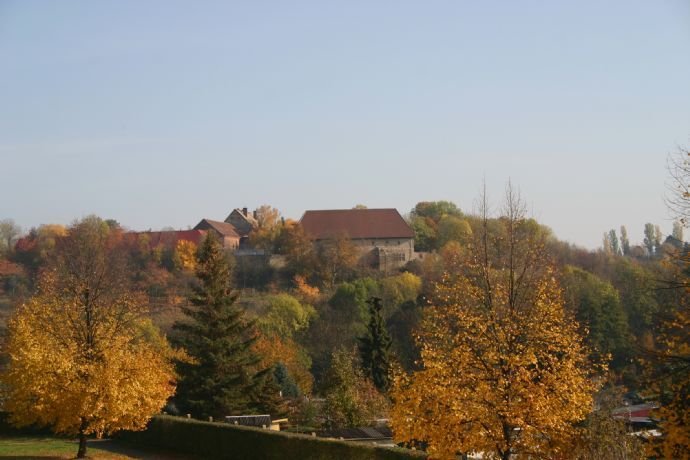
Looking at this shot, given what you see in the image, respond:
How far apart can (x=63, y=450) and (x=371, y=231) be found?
6852 cm

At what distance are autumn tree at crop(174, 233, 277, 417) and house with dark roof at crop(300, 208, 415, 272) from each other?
5011 centimetres

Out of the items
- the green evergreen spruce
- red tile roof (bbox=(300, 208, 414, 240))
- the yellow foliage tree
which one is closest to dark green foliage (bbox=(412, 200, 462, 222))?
red tile roof (bbox=(300, 208, 414, 240))

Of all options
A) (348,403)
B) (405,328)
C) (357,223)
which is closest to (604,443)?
(348,403)

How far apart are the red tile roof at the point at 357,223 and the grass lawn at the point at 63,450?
59931mm

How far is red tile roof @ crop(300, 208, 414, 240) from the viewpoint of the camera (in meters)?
94.1

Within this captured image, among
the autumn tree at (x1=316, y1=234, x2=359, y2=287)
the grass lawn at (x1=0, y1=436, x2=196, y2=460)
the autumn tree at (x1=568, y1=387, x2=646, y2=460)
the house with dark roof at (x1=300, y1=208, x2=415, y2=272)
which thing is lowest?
the grass lawn at (x1=0, y1=436, x2=196, y2=460)

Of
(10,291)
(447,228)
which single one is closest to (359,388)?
(10,291)

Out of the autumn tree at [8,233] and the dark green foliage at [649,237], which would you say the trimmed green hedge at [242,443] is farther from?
the dark green foliage at [649,237]

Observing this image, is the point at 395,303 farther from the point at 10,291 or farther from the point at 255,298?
the point at 10,291

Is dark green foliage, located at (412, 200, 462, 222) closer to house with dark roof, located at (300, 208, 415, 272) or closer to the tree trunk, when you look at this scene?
house with dark roof, located at (300, 208, 415, 272)

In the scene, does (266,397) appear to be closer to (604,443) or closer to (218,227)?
(604,443)

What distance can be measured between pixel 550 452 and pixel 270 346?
4273 centimetres

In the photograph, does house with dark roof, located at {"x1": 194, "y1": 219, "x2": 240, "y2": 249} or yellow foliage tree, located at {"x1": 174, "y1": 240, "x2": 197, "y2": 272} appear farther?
house with dark roof, located at {"x1": 194, "y1": 219, "x2": 240, "y2": 249}

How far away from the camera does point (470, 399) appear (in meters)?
14.9
